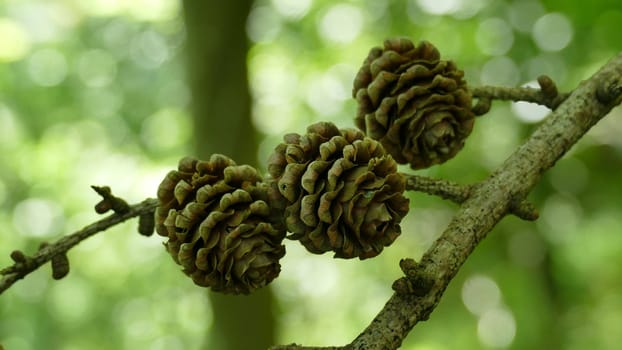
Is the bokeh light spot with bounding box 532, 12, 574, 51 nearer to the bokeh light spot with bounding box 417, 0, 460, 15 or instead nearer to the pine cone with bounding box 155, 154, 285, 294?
the bokeh light spot with bounding box 417, 0, 460, 15

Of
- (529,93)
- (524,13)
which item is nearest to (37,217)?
(524,13)

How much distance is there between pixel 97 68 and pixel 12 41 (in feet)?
2.45

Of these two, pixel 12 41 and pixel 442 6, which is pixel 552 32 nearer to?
pixel 442 6

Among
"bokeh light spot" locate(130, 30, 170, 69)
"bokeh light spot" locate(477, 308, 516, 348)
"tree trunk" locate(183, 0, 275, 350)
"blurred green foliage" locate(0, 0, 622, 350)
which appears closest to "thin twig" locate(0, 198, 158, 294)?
"tree trunk" locate(183, 0, 275, 350)

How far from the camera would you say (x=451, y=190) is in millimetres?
1092

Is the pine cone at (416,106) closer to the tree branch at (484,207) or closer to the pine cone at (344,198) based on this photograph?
the tree branch at (484,207)

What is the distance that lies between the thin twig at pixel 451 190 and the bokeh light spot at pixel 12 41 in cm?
587

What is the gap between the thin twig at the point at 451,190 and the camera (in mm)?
1083

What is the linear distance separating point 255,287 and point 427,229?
6135 mm

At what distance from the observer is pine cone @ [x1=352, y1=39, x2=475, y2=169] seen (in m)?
1.24

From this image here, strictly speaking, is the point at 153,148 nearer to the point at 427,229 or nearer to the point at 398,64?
the point at 427,229

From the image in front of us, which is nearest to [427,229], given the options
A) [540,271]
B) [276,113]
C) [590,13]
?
[540,271]

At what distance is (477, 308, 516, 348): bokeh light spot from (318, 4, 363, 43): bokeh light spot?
9.40ft

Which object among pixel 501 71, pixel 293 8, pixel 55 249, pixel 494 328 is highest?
→ pixel 293 8
